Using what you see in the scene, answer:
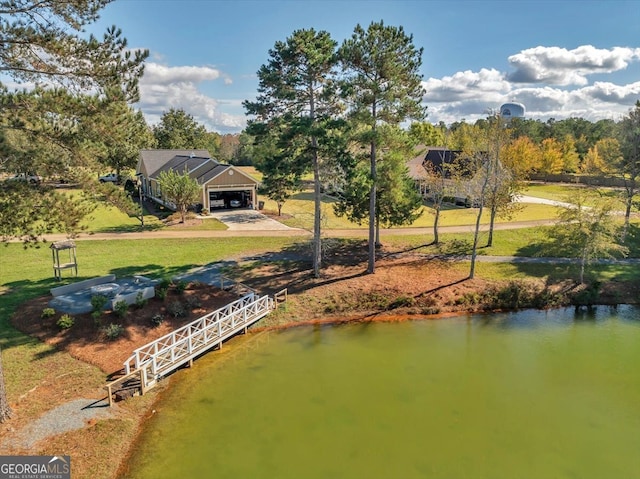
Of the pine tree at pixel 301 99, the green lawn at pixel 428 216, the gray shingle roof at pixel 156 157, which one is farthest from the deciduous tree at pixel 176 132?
the pine tree at pixel 301 99

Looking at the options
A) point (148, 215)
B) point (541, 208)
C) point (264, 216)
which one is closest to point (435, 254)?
point (264, 216)

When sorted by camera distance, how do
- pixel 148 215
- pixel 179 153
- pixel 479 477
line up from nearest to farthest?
pixel 479 477
pixel 148 215
pixel 179 153

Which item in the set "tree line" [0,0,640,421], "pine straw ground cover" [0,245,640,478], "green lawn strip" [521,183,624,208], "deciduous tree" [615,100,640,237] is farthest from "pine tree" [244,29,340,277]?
"green lawn strip" [521,183,624,208]

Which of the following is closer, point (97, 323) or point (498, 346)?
point (97, 323)

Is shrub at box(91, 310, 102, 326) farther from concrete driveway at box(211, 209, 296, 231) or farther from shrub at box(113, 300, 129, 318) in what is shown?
concrete driveway at box(211, 209, 296, 231)

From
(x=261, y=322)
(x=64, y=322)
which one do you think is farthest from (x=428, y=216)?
(x=64, y=322)

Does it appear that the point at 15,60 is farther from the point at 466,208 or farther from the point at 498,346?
the point at 466,208

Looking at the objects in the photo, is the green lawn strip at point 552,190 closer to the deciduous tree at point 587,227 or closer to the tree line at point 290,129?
the tree line at point 290,129
